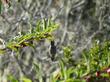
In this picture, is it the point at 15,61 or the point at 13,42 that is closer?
the point at 13,42

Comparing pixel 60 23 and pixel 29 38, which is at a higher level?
pixel 60 23

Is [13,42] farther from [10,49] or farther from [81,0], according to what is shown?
[81,0]

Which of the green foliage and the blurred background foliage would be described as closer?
the green foliage

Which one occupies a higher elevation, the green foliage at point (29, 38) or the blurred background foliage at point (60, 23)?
the blurred background foliage at point (60, 23)

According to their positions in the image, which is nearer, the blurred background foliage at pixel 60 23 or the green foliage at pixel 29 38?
the green foliage at pixel 29 38

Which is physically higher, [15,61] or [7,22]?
[7,22]

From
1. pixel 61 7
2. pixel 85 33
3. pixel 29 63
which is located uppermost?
pixel 61 7

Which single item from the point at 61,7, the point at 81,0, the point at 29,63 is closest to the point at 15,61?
the point at 29,63

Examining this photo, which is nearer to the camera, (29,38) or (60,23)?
(29,38)

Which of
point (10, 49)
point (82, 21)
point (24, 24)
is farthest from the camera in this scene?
point (82, 21)

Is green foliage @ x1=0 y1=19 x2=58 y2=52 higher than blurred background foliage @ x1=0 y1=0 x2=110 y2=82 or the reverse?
the reverse

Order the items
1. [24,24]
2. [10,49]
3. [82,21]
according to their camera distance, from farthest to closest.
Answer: [82,21]
[24,24]
[10,49]
